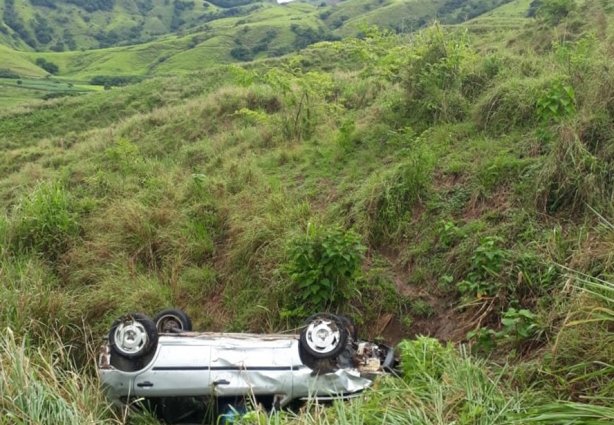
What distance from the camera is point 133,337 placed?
416 centimetres

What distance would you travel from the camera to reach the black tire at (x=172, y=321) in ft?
16.4

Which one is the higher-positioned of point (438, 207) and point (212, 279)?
point (438, 207)

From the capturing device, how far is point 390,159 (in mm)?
6977

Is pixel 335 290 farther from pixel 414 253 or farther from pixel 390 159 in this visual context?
pixel 390 159

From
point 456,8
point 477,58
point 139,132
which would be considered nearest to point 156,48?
point 456,8

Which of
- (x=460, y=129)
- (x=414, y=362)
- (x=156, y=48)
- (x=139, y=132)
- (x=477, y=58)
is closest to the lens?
(x=414, y=362)

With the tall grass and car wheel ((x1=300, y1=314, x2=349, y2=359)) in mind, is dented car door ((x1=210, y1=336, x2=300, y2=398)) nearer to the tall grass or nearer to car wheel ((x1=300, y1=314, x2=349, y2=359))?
car wheel ((x1=300, y1=314, x2=349, y2=359))

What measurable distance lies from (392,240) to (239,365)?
2370mm

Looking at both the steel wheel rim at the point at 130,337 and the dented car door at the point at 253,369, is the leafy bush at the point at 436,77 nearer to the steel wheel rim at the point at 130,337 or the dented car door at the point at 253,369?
the dented car door at the point at 253,369

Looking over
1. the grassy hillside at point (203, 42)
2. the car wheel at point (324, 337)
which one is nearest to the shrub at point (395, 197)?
the car wheel at point (324, 337)

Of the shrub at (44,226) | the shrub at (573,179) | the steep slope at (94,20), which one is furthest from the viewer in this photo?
the steep slope at (94,20)

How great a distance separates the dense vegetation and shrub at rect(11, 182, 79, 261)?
0.03 metres

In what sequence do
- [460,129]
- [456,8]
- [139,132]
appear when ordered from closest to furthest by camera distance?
[460,129] → [139,132] → [456,8]

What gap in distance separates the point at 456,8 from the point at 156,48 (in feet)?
130
